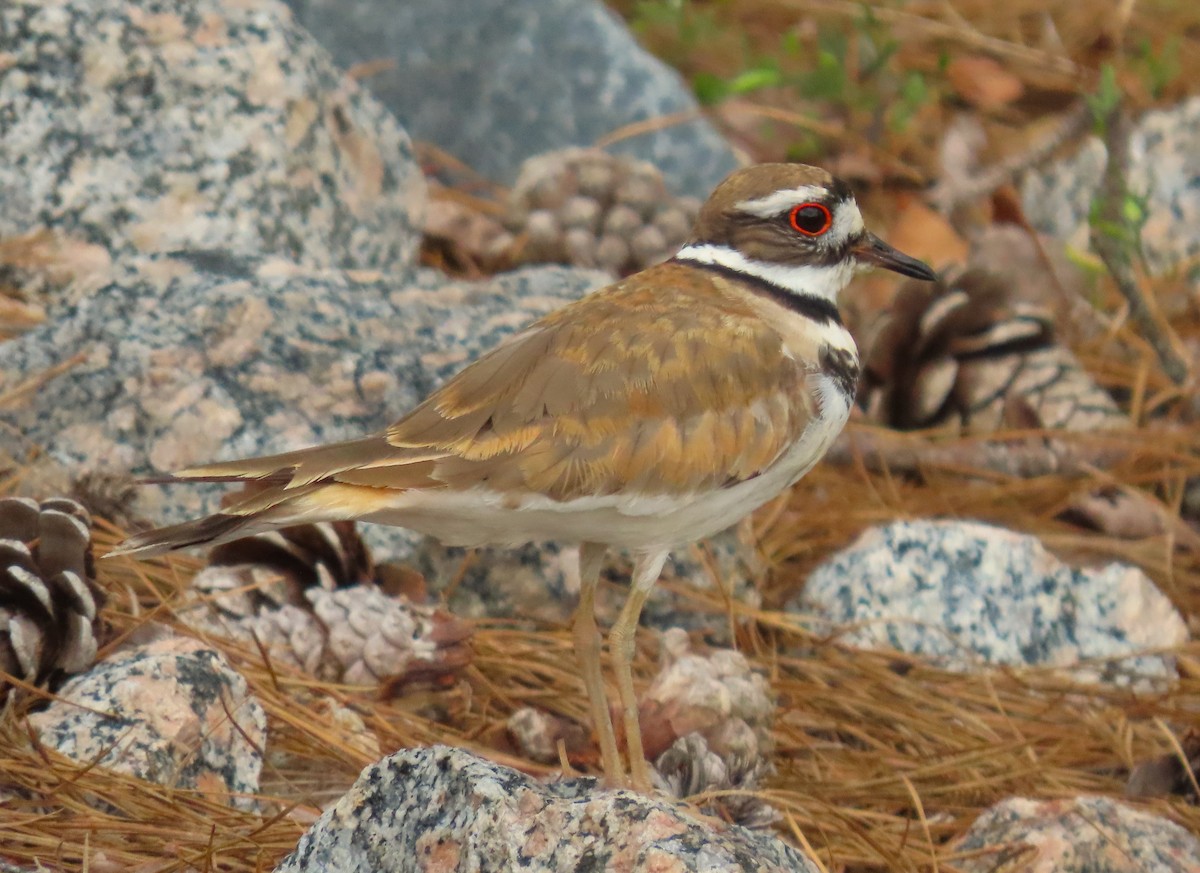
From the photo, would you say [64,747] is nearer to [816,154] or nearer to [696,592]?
[696,592]

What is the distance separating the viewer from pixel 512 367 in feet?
9.84

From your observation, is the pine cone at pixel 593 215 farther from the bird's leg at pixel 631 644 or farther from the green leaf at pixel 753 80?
the bird's leg at pixel 631 644


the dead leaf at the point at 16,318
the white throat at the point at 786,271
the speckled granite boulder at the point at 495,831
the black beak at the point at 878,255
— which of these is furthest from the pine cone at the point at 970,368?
the speckled granite boulder at the point at 495,831

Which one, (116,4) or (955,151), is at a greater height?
(116,4)

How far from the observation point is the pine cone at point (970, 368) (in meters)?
5.03

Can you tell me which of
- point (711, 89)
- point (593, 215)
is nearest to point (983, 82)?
point (711, 89)

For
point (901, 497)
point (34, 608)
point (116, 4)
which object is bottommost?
point (901, 497)

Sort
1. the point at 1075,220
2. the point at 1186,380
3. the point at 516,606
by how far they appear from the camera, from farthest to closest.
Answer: the point at 1075,220 → the point at 1186,380 → the point at 516,606

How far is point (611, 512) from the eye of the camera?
2916 mm

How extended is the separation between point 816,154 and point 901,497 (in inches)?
89.6

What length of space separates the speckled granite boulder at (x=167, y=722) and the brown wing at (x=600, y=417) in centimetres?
42

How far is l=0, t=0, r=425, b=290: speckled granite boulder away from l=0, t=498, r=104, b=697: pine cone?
1.40m

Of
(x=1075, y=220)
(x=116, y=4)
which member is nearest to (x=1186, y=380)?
(x=1075, y=220)

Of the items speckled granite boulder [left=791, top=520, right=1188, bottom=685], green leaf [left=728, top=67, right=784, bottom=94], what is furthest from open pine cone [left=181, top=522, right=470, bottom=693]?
green leaf [left=728, top=67, right=784, bottom=94]
